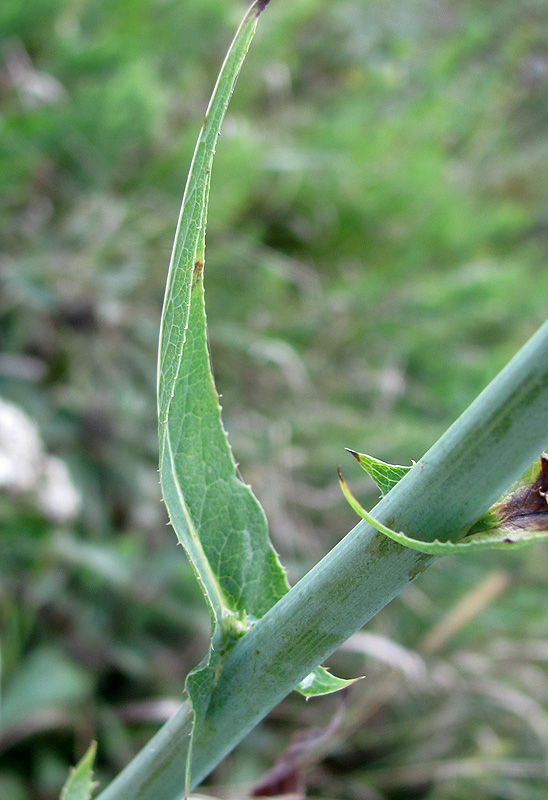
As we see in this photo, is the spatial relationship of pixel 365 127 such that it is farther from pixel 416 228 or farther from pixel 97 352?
pixel 97 352

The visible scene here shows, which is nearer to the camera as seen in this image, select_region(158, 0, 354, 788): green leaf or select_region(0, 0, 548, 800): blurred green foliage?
select_region(158, 0, 354, 788): green leaf

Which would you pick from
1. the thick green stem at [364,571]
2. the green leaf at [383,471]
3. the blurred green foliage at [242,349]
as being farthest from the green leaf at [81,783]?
the blurred green foliage at [242,349]

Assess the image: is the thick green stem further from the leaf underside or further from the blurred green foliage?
the blurred green foliage

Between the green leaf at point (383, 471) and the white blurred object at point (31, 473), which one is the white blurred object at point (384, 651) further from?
the green leaf at point (383, 471)

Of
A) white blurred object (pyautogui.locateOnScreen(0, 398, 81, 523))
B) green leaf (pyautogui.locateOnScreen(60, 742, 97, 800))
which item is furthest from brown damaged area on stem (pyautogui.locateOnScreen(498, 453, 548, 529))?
white blurred object (pyautogui.locateOnScreen(0, 398, 81, 523))

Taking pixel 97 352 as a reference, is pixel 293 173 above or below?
above

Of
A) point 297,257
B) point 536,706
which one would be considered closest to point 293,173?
point 297,257

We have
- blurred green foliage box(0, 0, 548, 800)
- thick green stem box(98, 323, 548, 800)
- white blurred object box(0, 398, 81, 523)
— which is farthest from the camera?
blurred green foliage box(0, 0, 548, 800)
